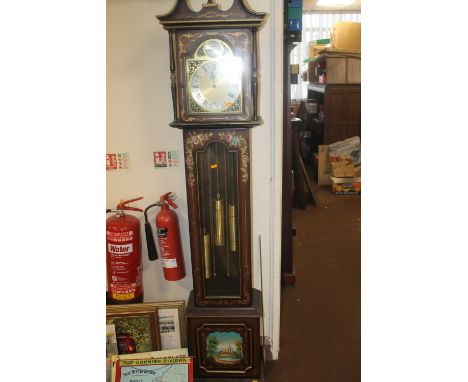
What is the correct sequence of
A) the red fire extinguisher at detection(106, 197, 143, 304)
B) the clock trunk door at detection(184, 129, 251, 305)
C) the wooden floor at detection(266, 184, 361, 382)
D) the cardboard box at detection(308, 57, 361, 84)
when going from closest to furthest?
the clock trunk door at detection(184, 129, 251, 305) < the red fire extinguisher at detection(106, 197, 143, 304) < the wooden floor at detection(266, 184, 361, 382) < the cardboard box at detection(308, 57, 361, 84)

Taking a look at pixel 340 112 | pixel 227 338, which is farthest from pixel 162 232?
pixel 340 112

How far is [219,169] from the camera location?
1.82 m

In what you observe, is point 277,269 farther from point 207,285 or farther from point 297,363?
point 297,363

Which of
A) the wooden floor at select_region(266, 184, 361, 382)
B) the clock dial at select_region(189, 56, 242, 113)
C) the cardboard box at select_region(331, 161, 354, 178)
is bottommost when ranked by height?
the wooden floor at select_region(266, 184, 361, 382)

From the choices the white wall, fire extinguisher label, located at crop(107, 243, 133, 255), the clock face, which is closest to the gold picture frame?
the white wall

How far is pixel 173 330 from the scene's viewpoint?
2131 millimetres

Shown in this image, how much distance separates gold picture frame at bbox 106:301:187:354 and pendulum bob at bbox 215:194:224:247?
0.44 metres

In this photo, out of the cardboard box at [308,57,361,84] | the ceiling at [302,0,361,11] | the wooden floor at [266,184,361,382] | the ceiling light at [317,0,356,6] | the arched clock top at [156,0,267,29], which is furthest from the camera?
the ceiling at [302,0,361,11]

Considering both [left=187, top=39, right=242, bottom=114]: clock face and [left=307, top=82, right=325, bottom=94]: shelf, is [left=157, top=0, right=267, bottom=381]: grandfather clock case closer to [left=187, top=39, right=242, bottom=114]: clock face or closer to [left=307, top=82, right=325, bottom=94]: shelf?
[left=187, top=39, right=242, bottom=114]: clock face

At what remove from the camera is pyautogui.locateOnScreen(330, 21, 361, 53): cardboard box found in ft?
18.4

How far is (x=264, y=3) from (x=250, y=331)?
142 centimetres

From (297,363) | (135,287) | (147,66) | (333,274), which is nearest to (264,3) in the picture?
(147,66)

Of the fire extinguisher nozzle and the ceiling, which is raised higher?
the ceiling

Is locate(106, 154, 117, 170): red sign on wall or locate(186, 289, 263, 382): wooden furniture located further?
locate(106, 154, 117, 170): red sign on wall
